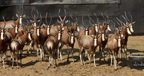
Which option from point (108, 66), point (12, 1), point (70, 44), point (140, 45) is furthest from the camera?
point (12, 1)

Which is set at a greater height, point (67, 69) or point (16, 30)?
point (16, 30)

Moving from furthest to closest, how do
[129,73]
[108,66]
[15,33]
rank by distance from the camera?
[15,33] → [108,66] → [129,73]

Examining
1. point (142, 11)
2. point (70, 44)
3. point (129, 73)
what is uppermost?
point (142, 11)

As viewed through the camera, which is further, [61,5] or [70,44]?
[61,5]

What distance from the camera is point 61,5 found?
103 ft

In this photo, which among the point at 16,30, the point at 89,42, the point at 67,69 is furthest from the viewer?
the point at 16,30

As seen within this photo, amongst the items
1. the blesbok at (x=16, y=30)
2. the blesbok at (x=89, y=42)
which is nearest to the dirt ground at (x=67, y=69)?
the blesbok at (x=89, y=42)

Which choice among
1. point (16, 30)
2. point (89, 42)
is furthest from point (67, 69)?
point (16, 30)

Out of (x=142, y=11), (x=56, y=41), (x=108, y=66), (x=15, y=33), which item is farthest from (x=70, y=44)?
(x=142, y=11)

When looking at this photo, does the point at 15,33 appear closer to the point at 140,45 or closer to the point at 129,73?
the point at 129,73

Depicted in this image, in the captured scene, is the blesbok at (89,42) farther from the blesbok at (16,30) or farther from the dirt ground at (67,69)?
the blesbok at (16,30)

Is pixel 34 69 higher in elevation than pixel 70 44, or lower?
lower

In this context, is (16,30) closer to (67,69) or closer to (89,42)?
(67,69)

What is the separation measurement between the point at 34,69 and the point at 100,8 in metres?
16.0
